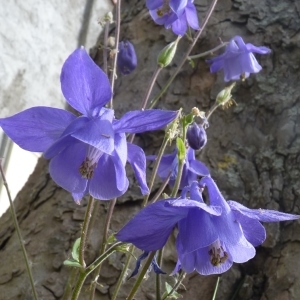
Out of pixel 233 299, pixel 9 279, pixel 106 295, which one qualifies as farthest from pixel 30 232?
pixel 233 299

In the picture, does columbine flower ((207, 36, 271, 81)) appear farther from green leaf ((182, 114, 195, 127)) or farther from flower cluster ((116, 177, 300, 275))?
flower cluster ((116, 177, 300, 275))

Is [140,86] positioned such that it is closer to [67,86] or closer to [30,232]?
[30,232]

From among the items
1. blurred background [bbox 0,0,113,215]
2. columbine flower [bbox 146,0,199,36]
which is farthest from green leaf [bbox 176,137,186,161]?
blurred background [bbox 0,0,113,215]

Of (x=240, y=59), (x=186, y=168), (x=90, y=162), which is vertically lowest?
(x=240, y=59)

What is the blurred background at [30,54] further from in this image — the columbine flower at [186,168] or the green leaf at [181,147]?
the green leaf at [181,147]

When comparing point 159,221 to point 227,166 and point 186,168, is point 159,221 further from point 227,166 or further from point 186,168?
point 227,166

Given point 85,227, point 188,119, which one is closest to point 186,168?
point 188,119
